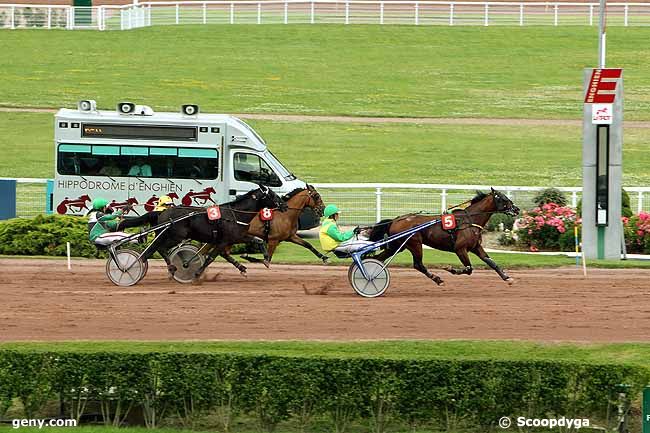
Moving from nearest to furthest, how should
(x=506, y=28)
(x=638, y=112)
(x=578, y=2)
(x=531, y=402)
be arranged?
(x=531, y=402) → (x=638, y=112) → (x=506, y=28) → (x=578, y=2)

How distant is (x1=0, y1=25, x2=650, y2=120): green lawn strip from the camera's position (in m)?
42.2

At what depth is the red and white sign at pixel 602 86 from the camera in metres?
21.4

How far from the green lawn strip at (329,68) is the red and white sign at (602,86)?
19691mm

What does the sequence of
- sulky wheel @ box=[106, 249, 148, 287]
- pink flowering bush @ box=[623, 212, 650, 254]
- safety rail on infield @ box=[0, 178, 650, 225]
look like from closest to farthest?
sulky wheel @ box=[106, 249, 148, 287] → pink flowering bush @ box=[623, 212, 650, 254] → safety rail on infield @ box=[0, 178, 650, 225]

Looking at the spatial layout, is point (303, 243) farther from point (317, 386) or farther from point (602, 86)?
point (317, 386)

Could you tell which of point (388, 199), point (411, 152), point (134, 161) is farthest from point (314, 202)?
point (411, 152)

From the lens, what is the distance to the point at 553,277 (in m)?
20.3

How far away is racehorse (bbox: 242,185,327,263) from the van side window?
5.51 meters

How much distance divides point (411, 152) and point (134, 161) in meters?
12.4

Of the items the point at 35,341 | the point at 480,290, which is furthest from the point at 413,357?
the point at 480,290

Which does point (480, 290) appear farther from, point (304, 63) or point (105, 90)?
point (304, 63)

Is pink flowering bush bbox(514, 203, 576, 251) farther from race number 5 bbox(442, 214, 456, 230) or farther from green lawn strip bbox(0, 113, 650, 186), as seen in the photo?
green lawn strip bbox(0, 113, 650, 186)

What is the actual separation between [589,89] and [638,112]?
20.7 metres

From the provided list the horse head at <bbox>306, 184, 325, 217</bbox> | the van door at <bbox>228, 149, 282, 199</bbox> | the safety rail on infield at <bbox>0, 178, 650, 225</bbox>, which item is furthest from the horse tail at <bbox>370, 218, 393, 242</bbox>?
the van door at <bbox>228, 149, 282, 199</bbox>
